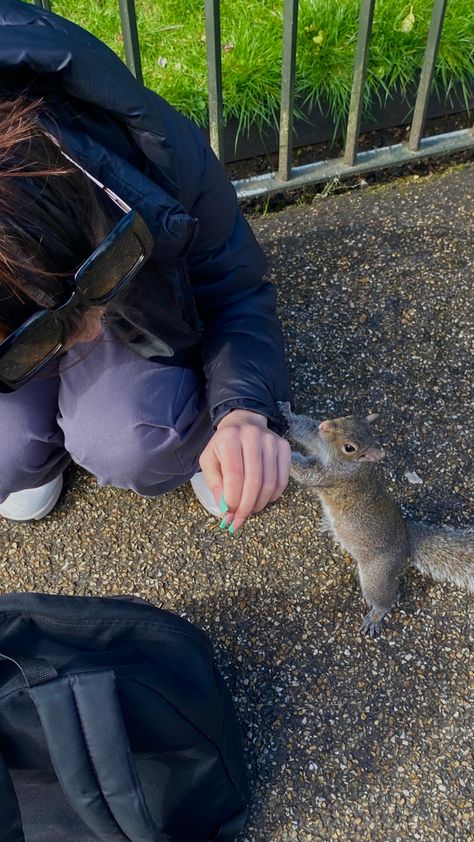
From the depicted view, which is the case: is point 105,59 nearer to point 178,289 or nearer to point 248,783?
point 178,289

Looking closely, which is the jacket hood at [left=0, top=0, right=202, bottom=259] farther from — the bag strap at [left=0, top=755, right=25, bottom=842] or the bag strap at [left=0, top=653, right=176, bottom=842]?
the bag strap at [left=0, top=755, right=25, bottom=842]

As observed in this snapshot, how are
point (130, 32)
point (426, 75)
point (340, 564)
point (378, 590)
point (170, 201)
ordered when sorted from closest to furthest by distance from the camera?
1. point (170, 201)
2. point (378, 590)
3. point (340, 564)
4. point (130, 32)
5. point (426, 75)

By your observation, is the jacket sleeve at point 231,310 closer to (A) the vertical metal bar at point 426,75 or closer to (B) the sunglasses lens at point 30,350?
(B) the sunglasses lens at point 30,350

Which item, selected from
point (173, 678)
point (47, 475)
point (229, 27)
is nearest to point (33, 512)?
point (47, 475)

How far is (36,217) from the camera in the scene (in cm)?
94

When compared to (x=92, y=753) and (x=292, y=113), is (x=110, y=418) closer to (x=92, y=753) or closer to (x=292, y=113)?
(x=92, y=753)

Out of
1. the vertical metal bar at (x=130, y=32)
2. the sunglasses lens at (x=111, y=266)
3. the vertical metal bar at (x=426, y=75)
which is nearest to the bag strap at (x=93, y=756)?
the sunglasses lens at (x=111, y=266)

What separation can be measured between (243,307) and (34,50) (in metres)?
0.68

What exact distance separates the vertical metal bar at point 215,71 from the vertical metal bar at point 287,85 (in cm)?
21

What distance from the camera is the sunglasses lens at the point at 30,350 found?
1010 millimetres

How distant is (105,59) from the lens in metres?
1.09

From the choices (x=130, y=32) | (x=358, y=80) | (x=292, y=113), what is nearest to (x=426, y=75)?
(x=358, y=80)

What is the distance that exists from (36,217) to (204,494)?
1.01 metres

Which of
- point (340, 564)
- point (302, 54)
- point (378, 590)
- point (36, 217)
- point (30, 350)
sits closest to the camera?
point (36, 217)
